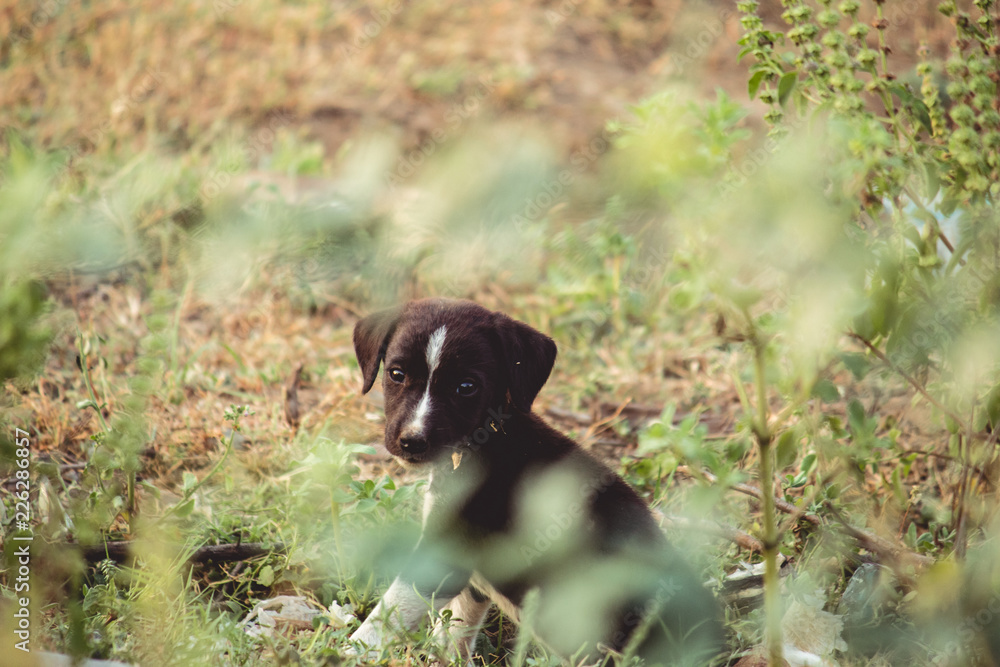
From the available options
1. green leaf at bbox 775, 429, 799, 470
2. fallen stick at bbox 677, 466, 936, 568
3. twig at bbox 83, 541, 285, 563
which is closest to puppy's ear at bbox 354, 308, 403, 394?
twig at bbox 83, 541, 285, 563

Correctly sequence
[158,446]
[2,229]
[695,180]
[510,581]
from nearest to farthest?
1. [695,180]
2. [510,581]
3. [158,446]
4. [2,229]

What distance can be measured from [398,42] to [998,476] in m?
7.09

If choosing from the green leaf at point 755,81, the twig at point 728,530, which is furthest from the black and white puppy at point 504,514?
the green leaf at point 755,81

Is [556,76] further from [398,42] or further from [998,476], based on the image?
[998,476]

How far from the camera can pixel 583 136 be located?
287 inches

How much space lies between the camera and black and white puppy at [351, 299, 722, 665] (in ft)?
8.57

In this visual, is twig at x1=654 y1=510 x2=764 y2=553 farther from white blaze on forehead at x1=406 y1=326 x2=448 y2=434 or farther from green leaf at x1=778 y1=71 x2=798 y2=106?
green leaf at x1=778 y1=71 x2=798 y2=106

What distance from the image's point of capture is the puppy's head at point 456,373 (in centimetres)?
293

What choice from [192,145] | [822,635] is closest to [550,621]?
[822,635]

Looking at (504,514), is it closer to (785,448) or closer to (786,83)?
(785,448)

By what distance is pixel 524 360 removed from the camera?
3.01 m

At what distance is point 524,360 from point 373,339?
0.60 meters

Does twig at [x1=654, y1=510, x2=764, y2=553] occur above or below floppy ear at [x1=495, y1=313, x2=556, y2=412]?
below

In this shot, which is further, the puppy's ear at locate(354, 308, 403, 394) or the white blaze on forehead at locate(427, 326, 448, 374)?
the puppy's ear at locate(354, 308, 403, 394)
